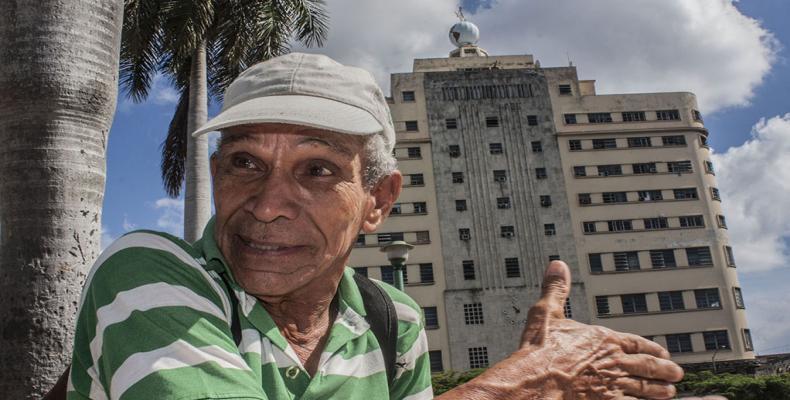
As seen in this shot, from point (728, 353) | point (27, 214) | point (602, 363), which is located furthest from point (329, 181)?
point (728, 353)

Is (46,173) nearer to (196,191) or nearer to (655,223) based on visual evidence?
(196,191)

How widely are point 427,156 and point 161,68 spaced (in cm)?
3234

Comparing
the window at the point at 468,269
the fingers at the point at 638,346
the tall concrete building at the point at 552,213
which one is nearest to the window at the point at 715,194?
the tall concrete building at the point at 552,213

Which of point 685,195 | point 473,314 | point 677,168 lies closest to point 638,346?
point 473,314

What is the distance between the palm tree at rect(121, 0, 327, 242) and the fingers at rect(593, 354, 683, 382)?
11.1 meters

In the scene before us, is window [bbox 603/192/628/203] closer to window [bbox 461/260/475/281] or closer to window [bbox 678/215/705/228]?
window [bbox 678/215/705/228]

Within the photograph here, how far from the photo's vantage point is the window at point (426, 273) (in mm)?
44250

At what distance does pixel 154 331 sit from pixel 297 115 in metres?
0.68

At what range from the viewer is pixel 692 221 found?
46844 mm

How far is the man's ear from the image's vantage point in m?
2.09

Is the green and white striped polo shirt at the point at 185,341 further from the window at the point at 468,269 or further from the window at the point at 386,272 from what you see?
the window at the point at 468,269

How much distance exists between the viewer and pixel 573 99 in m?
49.0

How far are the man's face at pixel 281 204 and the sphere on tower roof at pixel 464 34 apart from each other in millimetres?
58566

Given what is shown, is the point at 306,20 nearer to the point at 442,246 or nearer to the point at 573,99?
the point at 442,246
